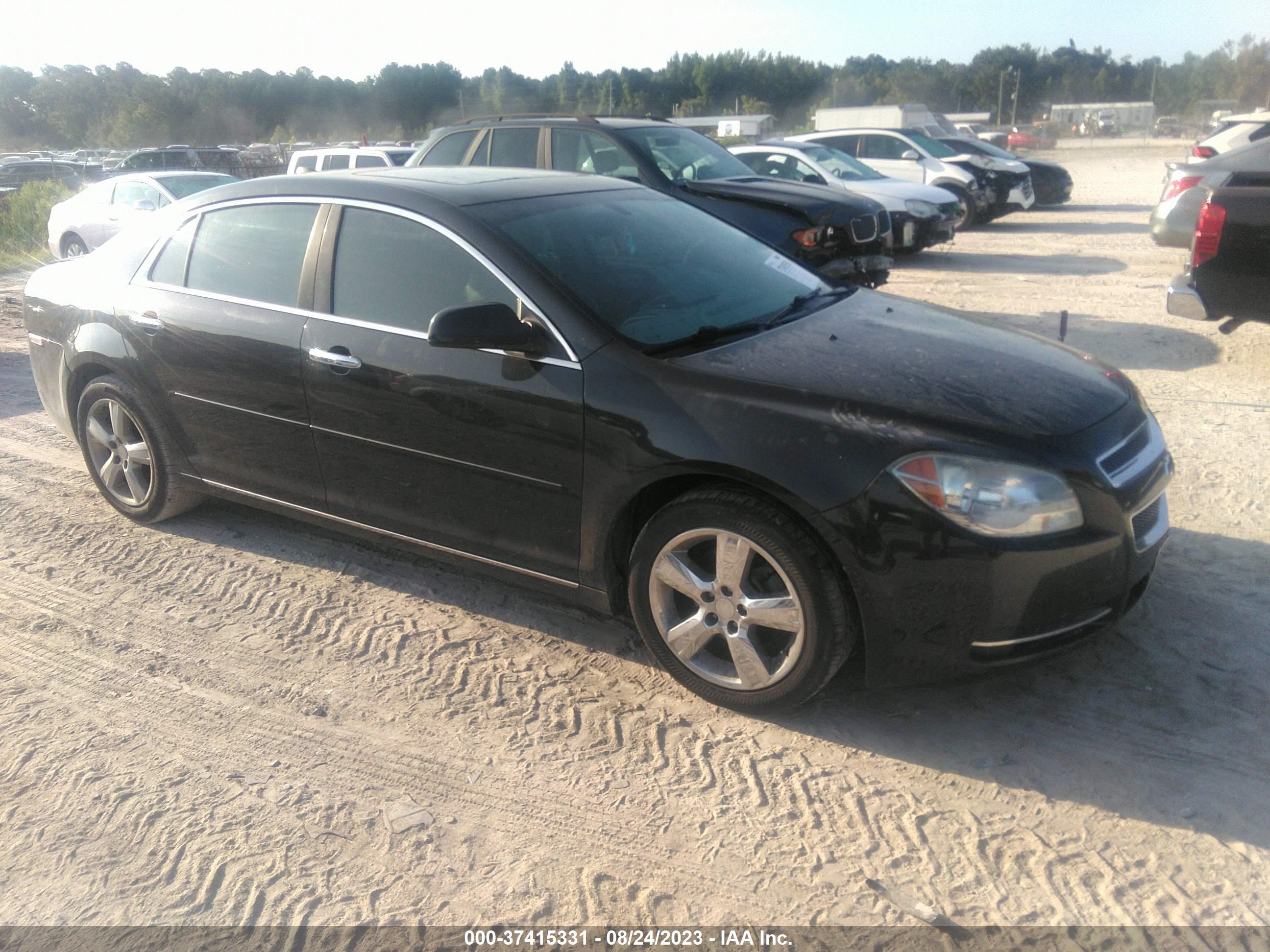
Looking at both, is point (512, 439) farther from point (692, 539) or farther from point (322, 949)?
point (322, 949)

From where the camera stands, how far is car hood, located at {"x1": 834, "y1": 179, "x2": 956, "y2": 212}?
12.6 metres

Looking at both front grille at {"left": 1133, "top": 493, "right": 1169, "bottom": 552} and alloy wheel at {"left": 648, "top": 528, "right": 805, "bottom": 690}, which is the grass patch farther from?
front grille at {"left": 1133, "top": 493, "right": 1169, "bottom": 552}

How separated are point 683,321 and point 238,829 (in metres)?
2.18

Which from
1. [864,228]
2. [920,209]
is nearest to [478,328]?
[864,228]

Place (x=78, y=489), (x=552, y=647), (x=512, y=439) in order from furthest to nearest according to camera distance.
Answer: (x=78, y=489) < (x=552, y=647) < (x=512, y=439)

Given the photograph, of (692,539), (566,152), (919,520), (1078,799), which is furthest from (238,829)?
(566,152)

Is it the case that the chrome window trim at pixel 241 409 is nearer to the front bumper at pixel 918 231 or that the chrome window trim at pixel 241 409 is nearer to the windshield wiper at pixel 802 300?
the windshield wiper at pixel 802 300

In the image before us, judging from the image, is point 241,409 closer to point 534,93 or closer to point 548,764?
point 548,764

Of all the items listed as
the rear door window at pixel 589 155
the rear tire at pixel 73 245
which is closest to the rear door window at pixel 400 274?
the rear door window at pixel 589 155

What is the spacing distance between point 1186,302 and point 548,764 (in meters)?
5.61

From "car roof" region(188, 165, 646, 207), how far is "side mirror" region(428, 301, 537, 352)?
25.1 inches

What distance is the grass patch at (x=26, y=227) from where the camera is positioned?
16625 millimetres

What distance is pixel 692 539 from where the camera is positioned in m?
3.23

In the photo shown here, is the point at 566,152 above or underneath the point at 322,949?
above
